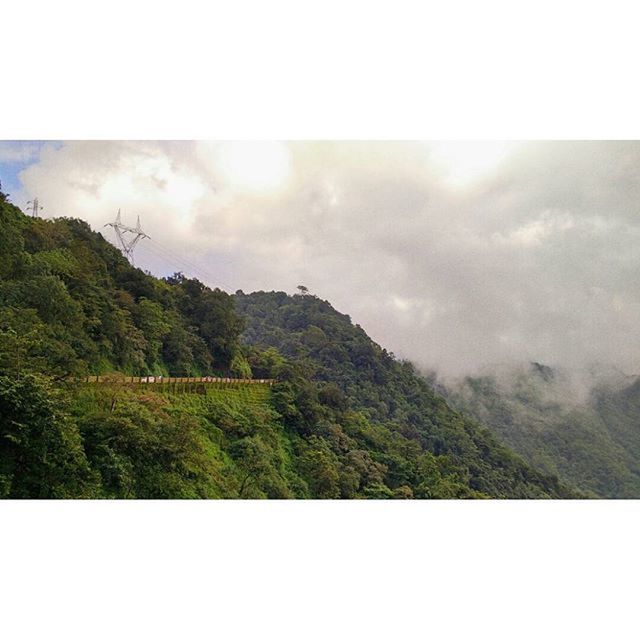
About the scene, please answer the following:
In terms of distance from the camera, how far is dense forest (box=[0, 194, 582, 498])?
5.36 m

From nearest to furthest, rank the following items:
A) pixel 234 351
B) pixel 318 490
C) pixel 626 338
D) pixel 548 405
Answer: pixel 318 490 → pixel 626 338 → pixel 234 351 → pixel 548 405

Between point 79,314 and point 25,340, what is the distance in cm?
121

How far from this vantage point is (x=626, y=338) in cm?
855

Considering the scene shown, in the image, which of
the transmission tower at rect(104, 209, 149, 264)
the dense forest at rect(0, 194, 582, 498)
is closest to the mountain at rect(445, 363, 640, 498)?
the dense forest at rect(0, 194, 582, 498)

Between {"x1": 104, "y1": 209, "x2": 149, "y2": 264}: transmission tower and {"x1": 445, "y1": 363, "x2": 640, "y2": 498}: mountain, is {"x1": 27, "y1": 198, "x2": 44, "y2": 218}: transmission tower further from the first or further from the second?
{"x1": 445, "y1": 363, "x2": 640, "y2": 498}: mountain

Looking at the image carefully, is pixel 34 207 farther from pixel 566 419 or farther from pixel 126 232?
pixel 566 419

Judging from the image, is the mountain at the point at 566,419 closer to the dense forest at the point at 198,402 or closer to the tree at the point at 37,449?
the dense forest at the point at 198,402

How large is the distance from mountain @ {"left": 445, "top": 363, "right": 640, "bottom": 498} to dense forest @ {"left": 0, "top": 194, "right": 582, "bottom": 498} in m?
0.77

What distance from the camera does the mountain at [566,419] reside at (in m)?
9.88

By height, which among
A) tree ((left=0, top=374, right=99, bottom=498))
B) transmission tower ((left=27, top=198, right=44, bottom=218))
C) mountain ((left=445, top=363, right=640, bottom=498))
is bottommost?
tree ((left=0, top=374, right=99, bottom=498))

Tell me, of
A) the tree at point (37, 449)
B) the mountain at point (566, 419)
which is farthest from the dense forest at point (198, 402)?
the mountain at point (566, 419)

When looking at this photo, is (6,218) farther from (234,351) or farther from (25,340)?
(234,351)

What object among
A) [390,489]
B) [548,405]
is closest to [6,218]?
[390,489]

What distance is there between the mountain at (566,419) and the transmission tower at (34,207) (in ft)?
25.6
